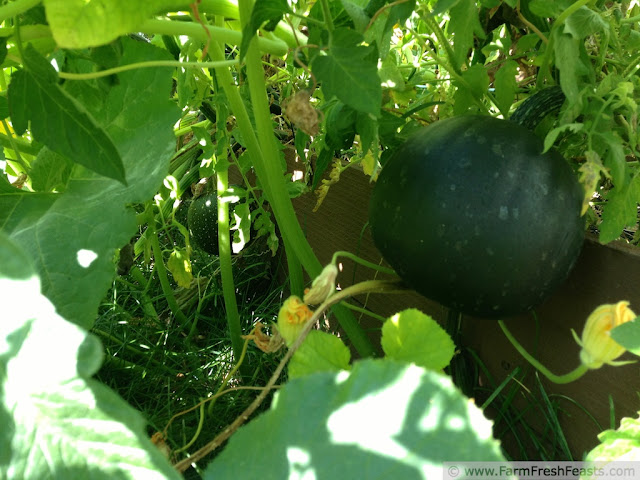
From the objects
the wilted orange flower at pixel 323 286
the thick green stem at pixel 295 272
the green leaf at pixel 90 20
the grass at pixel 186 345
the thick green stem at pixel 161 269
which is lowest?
the grass at pixel 186 345

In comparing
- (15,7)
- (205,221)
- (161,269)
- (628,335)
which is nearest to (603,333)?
(628,335)

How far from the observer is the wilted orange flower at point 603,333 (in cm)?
58

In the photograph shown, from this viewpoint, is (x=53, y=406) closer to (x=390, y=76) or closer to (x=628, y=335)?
(x=628, y=335)

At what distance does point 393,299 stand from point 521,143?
1.77 ft

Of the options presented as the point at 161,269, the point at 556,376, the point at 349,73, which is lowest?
the point at 161,269

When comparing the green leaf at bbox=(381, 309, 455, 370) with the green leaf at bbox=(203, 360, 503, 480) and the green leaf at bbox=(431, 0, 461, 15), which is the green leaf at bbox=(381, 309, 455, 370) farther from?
the green leaf at bbox=(431, 0, 461, 15)

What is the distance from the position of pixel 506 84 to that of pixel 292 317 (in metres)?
0.49

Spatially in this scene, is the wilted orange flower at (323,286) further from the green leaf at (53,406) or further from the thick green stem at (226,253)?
the thick green stem at (226,253)

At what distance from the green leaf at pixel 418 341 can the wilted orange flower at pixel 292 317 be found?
100mm

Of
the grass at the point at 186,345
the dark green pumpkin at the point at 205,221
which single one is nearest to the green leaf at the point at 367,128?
the grass at the point at 186,345

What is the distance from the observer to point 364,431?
423 mm

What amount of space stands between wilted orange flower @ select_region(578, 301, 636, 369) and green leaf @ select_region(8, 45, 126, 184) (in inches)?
19.2

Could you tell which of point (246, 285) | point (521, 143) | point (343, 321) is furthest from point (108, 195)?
point (246, 285)

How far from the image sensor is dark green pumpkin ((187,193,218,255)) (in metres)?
1.69
